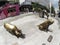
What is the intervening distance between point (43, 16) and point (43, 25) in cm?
53

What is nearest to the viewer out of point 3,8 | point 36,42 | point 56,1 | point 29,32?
point 36,42

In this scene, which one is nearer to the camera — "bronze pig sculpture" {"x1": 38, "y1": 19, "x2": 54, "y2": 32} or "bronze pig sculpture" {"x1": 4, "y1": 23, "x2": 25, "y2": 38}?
"bronze pig sculpture" {"x1": 4, "y1": 23, "x2": 25, "y2": 38}

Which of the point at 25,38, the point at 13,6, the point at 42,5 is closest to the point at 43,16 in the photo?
the point at 42,5

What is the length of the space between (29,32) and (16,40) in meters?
0.39

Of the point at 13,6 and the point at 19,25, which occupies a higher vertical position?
the point at 13,6

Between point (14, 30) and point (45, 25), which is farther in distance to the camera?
point (45, 25)

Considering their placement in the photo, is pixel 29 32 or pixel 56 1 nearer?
pixel 29 32

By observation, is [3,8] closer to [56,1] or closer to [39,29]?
[39,29]

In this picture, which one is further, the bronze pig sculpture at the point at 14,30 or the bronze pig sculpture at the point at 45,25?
the bronze pig sculpture at the point at 45,25

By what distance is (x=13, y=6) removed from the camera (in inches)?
169

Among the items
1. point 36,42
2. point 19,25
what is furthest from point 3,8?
point 36,42

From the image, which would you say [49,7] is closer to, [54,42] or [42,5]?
[42,5]

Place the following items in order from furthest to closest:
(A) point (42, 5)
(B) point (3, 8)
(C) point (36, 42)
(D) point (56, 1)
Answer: (A) point (42, 5) < (D) point (56, 1) < (B) point (3, 8) < (C) point (36, 42)

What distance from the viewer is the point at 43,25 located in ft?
13.3
